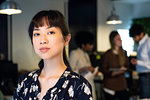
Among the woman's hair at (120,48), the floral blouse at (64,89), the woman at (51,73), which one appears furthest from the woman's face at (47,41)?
the woman's hair at (120,48)

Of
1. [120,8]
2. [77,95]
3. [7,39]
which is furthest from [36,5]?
[7,39]

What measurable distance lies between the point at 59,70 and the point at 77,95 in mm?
135

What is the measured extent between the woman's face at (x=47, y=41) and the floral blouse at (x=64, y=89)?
4.0 inches

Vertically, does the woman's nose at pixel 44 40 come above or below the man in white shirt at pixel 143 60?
above

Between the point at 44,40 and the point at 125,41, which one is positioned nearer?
the point at 44,40

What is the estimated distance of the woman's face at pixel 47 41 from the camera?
0.88 meters

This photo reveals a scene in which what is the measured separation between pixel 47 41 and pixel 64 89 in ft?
0.62

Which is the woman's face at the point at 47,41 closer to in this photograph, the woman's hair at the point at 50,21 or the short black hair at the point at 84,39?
the woman's hair at the point at 50,21

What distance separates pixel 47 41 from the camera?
2.86 feet

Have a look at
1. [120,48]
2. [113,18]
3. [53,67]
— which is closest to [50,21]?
[53,67]

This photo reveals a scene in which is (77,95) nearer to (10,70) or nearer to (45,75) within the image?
(45,75)

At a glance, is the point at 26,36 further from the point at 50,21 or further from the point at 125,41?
the point at 50,21

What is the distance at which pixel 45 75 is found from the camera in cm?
97

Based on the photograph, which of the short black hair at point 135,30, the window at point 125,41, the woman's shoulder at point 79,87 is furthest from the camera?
the short black hair at point 135,30
